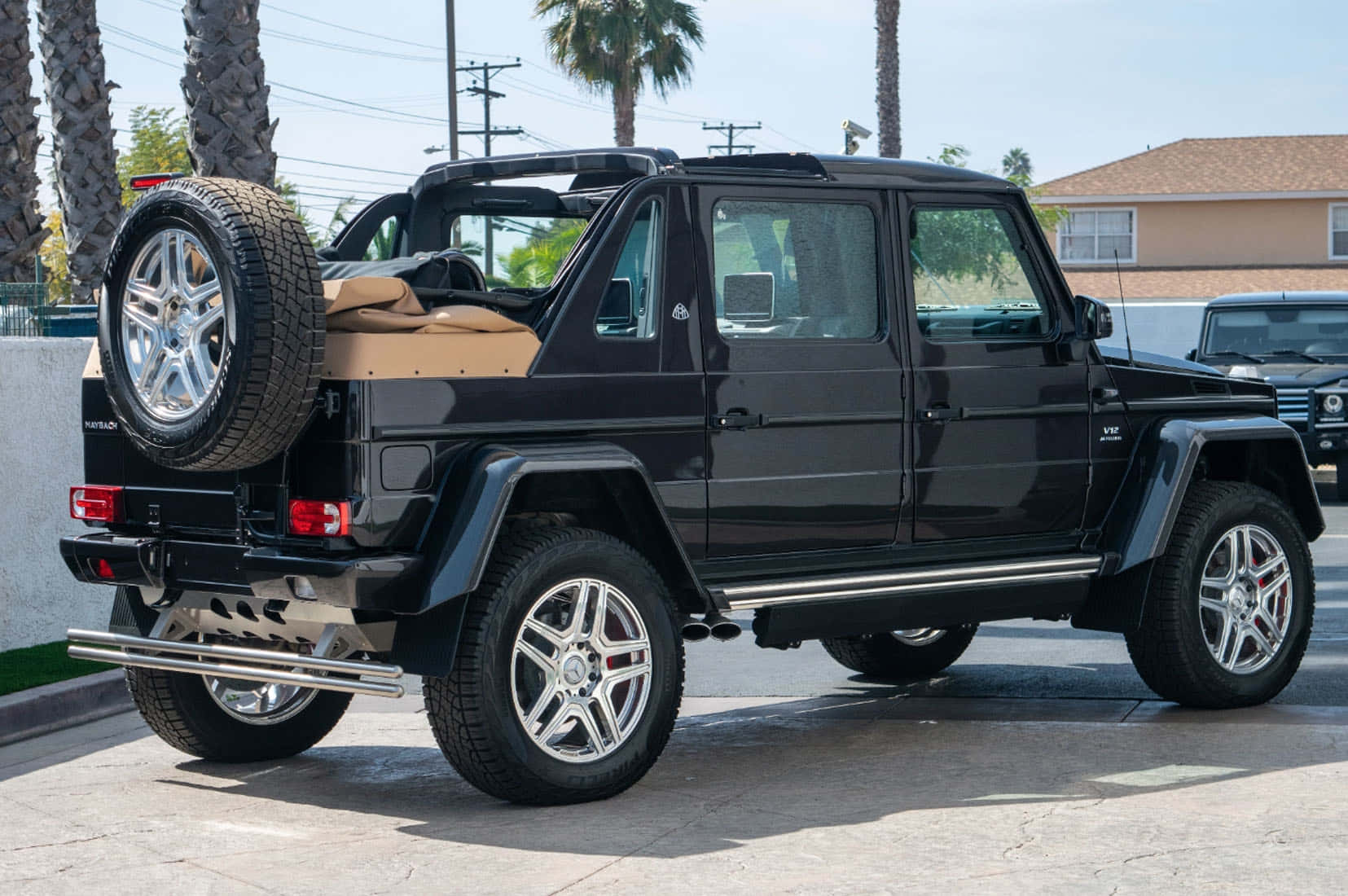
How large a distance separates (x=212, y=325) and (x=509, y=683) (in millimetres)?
1480

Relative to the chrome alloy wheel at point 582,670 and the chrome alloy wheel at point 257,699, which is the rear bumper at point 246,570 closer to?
the chrome alloy wheel at point 582,670

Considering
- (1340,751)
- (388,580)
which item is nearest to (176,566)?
(388,580)

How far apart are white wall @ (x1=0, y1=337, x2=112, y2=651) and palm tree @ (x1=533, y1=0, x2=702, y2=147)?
113ft

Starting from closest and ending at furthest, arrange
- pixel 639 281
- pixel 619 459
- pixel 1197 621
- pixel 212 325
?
1. pixel 212 325
2. pixel 619 459
3. pixel 639 281
4. pixel 1197 621

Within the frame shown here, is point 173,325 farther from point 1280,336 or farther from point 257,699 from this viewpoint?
point 1280,336

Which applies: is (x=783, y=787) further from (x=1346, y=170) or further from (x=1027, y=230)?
(x=1346, y=170)

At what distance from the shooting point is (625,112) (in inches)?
1762

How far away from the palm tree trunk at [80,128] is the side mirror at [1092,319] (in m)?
11.8

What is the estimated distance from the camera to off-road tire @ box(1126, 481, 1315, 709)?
25.0ft

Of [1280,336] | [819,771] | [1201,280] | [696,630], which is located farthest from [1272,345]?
[1201,280]

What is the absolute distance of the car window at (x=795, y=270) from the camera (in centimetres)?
674

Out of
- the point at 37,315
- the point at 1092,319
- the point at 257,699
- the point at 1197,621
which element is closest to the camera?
the point at 257,699

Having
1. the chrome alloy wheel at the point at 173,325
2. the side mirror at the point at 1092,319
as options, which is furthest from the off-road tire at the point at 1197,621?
the chrome alloy wheel at the point at 173,325

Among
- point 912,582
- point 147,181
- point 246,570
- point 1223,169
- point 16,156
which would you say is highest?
point 1223,169
